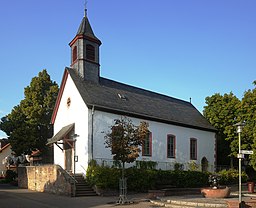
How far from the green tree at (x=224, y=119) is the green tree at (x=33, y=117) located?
685 inches

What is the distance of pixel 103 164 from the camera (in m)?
25.2

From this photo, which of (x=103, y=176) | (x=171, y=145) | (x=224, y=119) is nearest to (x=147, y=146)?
A: (x=171, y=145)

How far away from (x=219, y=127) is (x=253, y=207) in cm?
2245

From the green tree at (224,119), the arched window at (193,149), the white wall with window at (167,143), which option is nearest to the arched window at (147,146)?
the white wall with window at (167,143)

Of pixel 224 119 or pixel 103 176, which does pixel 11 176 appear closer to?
pixel 103 176

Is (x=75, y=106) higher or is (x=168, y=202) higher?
(x=75, y=106)

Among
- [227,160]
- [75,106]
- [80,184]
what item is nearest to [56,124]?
[75,106]

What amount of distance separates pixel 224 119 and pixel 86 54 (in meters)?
16.7

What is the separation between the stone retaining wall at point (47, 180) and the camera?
22.7 metres

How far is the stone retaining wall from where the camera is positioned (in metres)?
22.7

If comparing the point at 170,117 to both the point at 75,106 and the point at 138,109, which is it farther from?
the point at 75,106

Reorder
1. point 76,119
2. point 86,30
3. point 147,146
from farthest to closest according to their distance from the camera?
1. point 86,30
2. point 147,146
3. point 76,119

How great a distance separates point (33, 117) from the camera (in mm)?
37594

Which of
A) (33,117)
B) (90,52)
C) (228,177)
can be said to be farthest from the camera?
(33,117)
